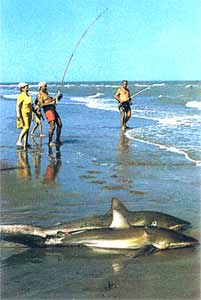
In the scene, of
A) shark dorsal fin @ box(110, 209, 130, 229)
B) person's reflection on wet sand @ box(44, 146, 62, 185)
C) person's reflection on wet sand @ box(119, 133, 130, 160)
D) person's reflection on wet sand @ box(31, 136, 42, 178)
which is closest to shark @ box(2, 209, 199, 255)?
shark dorsal fin @ box(110, 209, 130, 229)

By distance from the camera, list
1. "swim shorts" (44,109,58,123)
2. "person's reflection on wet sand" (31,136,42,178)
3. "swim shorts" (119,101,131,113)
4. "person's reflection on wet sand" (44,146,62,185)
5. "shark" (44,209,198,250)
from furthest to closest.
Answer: "swim shorts" (119,101,131,113), "swim shorts" (44,109,58,123), "person's reflection on wet sand" (31,136,42,178), "person's reflection on wet sand" (44,146,62,185), "shark" (44,209,198,250)

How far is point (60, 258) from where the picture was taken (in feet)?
16.3

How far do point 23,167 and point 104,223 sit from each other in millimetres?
4969

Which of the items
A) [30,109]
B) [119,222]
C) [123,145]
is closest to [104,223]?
[119,222]

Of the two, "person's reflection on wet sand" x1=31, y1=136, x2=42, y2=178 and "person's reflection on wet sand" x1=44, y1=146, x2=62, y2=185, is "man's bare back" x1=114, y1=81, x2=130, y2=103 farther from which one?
"person's reflection on wet sand" x1=44, y1=146, x2=62, y2=185

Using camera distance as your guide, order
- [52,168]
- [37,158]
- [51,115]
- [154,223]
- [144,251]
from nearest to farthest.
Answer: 1. [144,251]
2. [154,223]
3. [52,168]
4. [37,158]
5. [51,115]

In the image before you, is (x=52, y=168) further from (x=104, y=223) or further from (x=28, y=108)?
(x=104, y=223)

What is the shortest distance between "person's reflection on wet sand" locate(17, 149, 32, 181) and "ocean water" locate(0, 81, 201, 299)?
2 centimetres

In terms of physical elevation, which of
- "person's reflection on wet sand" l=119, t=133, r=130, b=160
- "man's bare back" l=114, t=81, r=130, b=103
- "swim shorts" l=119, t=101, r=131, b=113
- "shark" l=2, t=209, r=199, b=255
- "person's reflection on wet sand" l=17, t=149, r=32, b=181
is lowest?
"person's reflection on wet sand" l=17, t=149, r=32, b=181

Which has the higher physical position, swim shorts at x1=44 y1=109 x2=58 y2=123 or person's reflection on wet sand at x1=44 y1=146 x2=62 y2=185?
swim shorts at x1=44 y1=109 x2=58 y2=123

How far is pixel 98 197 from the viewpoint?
7605 mm

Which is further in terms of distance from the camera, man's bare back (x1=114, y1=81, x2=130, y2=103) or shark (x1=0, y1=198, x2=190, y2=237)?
man's bare back (x1=114, y1=81, x2=130, y2=103)

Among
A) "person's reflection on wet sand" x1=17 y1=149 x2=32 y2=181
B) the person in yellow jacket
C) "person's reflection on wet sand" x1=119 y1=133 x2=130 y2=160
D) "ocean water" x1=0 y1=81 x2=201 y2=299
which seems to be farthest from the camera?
the person in yellow jacket

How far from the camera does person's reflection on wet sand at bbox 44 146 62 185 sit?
9.12m
